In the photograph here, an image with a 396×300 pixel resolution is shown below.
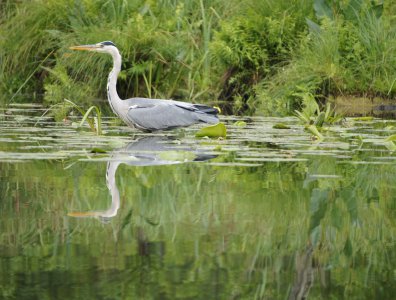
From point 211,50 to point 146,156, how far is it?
6670 millimetres

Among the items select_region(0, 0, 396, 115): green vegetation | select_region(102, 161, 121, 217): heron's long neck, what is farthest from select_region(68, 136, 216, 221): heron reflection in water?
select_region(0, 0, 396, 115): green vegetation

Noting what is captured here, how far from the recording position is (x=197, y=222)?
434 centimetres

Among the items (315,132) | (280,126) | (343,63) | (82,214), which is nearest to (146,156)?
(315,132)

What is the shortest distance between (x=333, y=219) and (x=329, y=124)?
17.4 feet

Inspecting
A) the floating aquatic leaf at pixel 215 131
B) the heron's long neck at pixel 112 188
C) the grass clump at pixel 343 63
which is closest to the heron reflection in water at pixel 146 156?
the heron's long neck at pixel 112 188

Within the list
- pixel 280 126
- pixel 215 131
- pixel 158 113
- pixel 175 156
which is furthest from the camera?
pixel 280 126

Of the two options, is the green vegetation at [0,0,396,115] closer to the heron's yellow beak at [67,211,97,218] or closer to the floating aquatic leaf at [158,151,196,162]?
the floating aquatic leaf at [158,151,196,162]

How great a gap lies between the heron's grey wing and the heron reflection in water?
2.03 ft

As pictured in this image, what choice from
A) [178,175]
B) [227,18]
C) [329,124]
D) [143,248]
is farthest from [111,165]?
[227,18]

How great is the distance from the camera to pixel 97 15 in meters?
15.2

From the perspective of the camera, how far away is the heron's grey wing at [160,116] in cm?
899

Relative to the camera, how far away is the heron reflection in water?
561 cm

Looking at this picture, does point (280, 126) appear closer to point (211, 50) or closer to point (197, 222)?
point (211, 50)

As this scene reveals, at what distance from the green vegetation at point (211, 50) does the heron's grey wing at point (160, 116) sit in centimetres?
292
